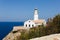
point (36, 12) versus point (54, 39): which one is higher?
point (36, 12)

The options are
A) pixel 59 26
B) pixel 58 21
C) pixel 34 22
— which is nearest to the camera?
pixel 59 26

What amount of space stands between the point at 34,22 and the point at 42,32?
93.3 ft

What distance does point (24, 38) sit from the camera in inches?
607

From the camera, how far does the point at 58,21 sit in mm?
19531

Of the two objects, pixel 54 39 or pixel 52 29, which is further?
pixel 52 29

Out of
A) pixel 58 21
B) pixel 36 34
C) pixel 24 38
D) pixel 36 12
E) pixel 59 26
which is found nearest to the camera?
pixel 24 38

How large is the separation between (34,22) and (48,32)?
28.4 metres

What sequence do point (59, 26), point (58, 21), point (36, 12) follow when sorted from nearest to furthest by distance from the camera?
point (59, 26)
point (58, 21)
point (36, 12)

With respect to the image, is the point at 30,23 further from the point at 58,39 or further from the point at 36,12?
the point at 58,39

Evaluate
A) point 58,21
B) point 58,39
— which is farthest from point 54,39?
point 58,21

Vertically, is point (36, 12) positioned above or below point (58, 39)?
above

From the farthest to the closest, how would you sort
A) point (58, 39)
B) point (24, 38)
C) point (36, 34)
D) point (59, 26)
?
point (59, 26) < point (36, 34) < point (24, 38) < point (58, 39)

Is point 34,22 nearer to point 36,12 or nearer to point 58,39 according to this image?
point 36,12

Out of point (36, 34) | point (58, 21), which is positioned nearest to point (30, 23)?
point (58, 21)
